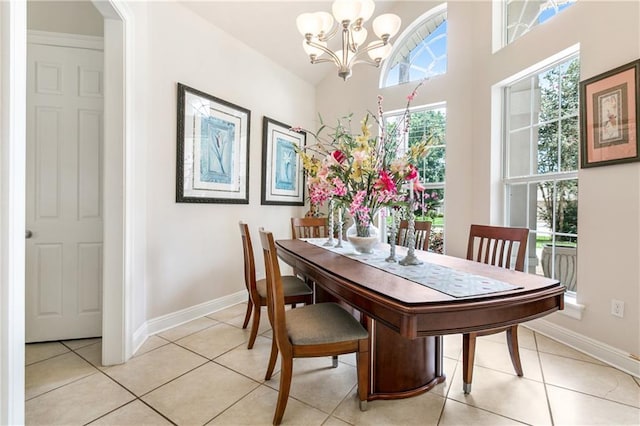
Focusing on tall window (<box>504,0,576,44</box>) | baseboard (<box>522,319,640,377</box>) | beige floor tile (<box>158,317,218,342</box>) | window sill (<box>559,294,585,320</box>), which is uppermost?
tall window (<box>504,0,576,44</box>)

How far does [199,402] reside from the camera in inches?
65.9

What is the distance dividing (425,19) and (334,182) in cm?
311

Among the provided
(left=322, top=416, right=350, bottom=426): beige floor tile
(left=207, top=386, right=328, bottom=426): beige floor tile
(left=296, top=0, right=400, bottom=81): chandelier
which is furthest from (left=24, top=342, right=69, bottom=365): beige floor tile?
(left=296, top=0, right=400, bottom=81): chandelier

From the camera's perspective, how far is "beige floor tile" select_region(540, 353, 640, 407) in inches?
69.5

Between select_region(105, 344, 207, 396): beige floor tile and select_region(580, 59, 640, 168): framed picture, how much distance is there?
3.24m

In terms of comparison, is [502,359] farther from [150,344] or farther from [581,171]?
[150,344]

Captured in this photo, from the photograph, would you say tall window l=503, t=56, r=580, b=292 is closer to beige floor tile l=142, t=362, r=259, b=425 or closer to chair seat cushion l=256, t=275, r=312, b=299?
chair seat cushion l=256, t=275, r=312, b=299

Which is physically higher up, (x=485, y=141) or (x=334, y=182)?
(x=485, y=141)

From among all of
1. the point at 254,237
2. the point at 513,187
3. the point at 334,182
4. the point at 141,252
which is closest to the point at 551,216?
the point at 513,187

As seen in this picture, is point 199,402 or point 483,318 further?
point 199,402

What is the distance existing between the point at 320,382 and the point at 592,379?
5.71 ft

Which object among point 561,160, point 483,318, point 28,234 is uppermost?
point 561,160

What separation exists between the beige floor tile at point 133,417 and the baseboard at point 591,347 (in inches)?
113

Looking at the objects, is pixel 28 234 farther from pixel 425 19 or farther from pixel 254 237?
pixel 425 19
